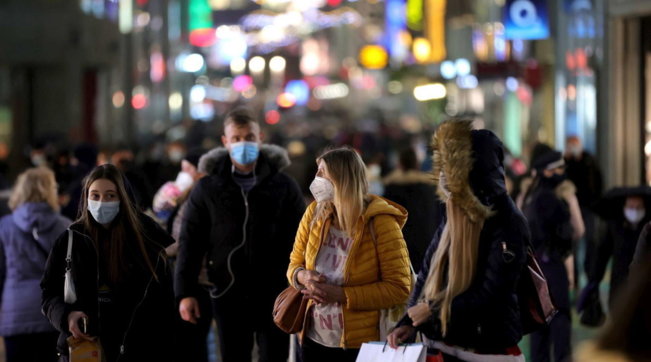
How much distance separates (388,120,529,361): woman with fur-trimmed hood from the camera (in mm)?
5723

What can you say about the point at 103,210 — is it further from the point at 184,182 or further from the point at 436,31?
the point at 436,31

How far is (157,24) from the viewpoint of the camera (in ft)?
178

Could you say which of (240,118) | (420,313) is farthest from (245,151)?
(420,313)

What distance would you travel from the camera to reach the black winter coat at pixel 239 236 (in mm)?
8227

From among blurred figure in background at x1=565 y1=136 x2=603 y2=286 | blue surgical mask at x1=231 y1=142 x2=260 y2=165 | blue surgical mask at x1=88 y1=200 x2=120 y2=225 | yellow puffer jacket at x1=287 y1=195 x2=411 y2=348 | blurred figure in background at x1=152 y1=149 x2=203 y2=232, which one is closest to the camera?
yellow puffer jacket at x1=287 y1=195 x2=411 y2=348

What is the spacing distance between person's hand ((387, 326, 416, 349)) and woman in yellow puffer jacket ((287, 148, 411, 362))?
0.68 metres

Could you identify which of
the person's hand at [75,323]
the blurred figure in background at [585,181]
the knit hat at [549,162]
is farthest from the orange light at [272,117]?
the person's hand at [75,323]

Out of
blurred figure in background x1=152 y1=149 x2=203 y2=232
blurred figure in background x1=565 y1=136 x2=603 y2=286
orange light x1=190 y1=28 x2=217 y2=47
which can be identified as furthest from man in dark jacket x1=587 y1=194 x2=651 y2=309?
orange light x1=190 y1=28 x2=217 y2=47

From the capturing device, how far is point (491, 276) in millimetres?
5711

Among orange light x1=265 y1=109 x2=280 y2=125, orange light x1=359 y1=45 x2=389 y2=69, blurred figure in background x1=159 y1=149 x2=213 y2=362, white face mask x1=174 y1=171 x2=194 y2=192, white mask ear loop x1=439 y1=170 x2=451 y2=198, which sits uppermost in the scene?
orange light x1=359 y1=45 x2=389 y2=69

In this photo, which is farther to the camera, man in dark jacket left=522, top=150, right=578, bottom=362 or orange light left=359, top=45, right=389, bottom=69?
orange light left=359, top=45, right=389, bottom=69

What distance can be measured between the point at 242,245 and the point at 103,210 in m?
1.37

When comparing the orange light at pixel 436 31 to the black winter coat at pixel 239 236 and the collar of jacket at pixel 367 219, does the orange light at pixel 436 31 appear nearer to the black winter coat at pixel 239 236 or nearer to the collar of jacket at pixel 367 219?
the black winter coat at pixel 239 236

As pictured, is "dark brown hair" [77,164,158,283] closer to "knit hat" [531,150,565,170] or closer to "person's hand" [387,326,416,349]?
"person's hand" [387,326,416,349]
